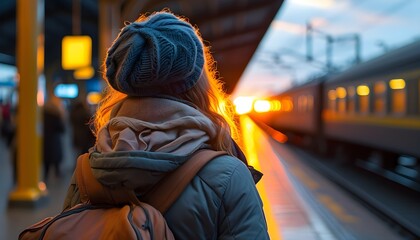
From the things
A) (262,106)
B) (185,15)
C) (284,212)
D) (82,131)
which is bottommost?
(284,212)

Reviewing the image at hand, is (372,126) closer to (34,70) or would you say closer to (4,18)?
(34,70)

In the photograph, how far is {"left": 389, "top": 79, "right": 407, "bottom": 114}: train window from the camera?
37.0 ft

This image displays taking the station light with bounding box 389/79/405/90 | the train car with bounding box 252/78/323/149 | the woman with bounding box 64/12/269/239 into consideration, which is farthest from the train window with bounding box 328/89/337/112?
the woman with bounding box 64/12/269/239

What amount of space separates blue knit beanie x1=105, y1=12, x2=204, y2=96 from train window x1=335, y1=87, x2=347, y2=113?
15754 millimetres

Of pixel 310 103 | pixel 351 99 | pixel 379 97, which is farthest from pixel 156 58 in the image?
pixel 310 103

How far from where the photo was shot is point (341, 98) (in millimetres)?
17531

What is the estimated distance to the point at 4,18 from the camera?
2053cm

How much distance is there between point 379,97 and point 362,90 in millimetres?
1746

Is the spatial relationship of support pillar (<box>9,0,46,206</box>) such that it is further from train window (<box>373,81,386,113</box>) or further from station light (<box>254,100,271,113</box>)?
station light (<box>254,100,271,113</box>)

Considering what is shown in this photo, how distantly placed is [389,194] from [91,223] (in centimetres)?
1151

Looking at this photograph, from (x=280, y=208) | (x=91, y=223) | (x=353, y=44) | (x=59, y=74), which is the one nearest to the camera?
(x=91, y=223)

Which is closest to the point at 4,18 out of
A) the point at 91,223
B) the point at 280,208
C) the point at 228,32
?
the point at 228,32

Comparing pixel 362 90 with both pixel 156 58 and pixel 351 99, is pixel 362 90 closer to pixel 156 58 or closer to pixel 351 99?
pixel 351 99

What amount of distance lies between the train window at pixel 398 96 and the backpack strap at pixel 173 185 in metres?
10.4
